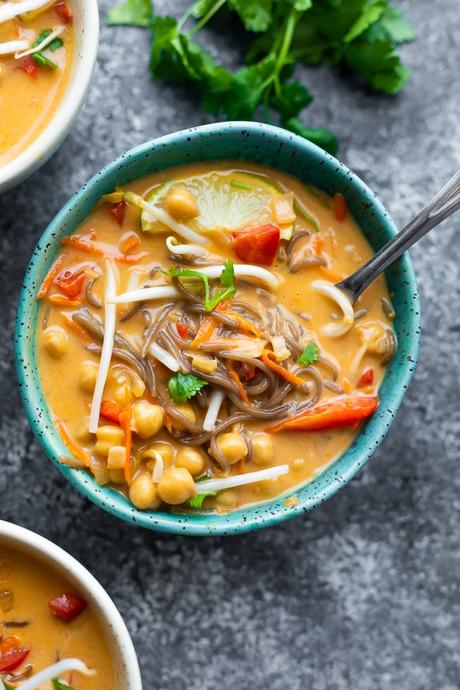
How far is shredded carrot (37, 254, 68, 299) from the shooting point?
3637 mm

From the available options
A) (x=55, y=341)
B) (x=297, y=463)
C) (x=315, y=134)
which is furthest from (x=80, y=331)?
(x=315, y=134)

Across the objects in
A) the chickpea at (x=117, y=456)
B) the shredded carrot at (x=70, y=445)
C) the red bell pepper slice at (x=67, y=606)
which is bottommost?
the red bell pepper slice at (x=67, y=606)

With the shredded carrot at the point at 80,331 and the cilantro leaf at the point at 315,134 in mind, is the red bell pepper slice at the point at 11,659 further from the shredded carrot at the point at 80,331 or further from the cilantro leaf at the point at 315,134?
the cilantro leaf at the point at 315,134

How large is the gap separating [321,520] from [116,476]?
103cm

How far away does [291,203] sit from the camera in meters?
3.75

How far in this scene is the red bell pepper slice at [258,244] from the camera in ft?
11.9

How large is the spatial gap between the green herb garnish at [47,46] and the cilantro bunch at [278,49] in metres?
0.56

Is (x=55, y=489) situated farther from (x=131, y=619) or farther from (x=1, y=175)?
(x=1, y=175)

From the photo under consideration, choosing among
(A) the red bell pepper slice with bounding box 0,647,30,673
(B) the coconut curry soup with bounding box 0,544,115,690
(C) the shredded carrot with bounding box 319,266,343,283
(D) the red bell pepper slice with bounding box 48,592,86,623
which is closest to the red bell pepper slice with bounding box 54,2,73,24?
(C) the shredded carrot with bounding box 319,266,343,283

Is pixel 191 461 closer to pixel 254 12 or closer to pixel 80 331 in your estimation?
pixel 80 331

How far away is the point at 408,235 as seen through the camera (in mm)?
3559

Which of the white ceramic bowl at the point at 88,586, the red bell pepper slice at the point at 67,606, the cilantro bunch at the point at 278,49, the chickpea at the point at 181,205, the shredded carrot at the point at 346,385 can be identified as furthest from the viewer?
the cilantro bunch at the point at 278,49

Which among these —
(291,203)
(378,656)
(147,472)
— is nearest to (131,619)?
(147,472)

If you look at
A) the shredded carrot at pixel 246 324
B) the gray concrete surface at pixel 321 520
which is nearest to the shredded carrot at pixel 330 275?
the shredded carrot at pixel 246 324
